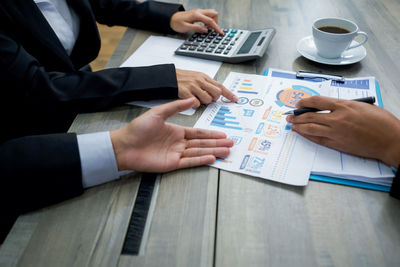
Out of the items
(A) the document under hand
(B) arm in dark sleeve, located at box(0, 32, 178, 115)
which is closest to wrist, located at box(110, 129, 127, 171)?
(B) arm in dark sleeve, located at box(0, 32, 178, 115)

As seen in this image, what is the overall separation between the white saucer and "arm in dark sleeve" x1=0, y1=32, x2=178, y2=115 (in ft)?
1.33

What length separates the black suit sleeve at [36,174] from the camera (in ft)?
1.61

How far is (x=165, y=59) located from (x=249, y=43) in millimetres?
249

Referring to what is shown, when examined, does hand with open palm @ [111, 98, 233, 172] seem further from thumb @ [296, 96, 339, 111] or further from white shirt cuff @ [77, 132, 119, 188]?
thumb @ [296, 96, 339, 111]

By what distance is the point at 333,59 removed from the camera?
0.83 metres

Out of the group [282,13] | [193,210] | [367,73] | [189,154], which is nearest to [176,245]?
[193,210]

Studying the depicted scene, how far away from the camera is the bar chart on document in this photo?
534 millimetres

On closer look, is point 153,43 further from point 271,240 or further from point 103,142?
point 271,240

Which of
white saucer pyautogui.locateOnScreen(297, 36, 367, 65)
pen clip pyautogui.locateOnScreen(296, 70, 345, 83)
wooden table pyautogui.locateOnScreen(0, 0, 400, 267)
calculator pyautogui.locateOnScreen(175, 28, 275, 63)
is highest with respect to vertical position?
calculator pyautogui.locateOnScreen(175, 28, 275, 63)

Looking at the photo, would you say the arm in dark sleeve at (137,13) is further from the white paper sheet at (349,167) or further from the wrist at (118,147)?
the white paper sheet at (349,167)

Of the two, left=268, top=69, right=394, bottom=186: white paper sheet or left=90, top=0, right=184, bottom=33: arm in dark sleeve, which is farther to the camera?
left=90, top=0, right=184, bottom=33: arm in dark sleeve

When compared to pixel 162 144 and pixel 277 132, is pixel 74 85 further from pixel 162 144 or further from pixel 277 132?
pixel 277 132

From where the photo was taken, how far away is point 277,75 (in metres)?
0.78

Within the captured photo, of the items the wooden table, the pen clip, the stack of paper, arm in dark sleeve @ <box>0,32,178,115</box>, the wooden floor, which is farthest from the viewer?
the wooden floor
